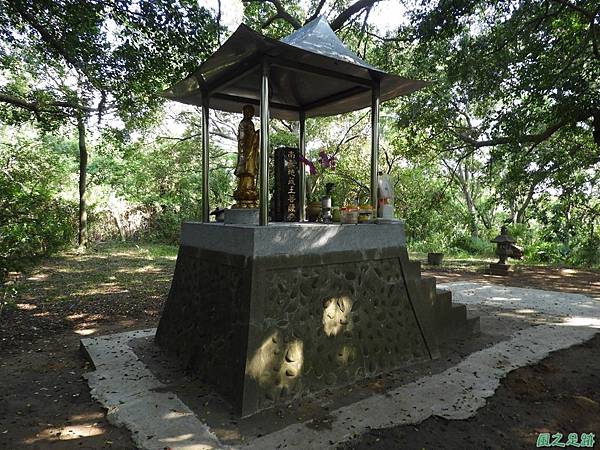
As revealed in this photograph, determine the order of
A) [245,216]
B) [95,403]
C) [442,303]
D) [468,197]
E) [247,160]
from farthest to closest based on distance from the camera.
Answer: [468,197] → [442,303] → [247,160] → [245,216] → [95,403]

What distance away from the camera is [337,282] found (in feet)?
12.5

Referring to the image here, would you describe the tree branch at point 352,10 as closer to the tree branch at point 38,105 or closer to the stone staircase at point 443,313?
the tree branch at point 38,105

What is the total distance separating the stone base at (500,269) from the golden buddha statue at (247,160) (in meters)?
9.24

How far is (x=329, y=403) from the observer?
3.26m

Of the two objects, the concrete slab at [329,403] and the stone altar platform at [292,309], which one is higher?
the stone altar platform at [292,309]

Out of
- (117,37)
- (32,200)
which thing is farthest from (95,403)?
(117,37)

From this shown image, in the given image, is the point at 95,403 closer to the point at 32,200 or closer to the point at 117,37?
the point at 32,200

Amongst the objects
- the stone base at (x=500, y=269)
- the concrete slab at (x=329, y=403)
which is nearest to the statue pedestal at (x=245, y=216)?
the concrete slab at (x=329, y=403)

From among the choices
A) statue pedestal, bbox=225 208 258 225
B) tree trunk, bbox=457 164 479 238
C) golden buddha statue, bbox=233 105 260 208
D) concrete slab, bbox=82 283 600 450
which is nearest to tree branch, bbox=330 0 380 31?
golden buddha statue, bbox=233 105 260 208

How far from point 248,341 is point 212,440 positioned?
0.74 m

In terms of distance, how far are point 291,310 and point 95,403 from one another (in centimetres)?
191

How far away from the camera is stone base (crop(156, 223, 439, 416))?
3242 millimetres

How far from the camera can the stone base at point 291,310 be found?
10.6ft

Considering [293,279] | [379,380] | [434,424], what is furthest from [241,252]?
[434,424]
